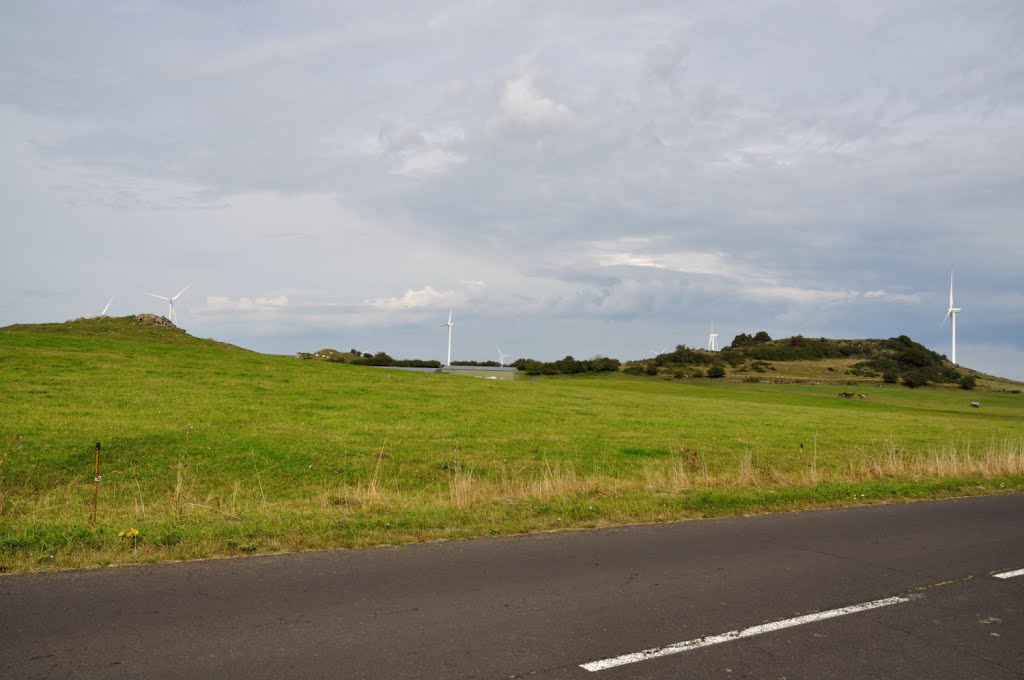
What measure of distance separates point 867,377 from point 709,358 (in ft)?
Result: 81.8

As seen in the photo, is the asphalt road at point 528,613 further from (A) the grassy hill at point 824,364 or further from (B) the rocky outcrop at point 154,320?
(A) the grassy hill at point 824,364

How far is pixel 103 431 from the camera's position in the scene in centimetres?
2133

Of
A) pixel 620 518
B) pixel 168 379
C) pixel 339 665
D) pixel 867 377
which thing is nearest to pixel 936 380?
pixel 867 377

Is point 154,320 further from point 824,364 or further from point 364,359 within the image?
point 824,364

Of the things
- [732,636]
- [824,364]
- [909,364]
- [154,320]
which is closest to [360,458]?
[732,636]

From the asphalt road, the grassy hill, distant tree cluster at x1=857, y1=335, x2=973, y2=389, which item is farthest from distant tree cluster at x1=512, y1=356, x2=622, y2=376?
the asphalt road

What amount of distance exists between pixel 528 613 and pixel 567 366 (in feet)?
328

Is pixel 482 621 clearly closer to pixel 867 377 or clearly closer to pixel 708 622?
pixel 708 622

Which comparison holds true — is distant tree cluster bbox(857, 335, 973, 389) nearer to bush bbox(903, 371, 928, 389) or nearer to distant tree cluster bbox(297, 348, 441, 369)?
bush bbox(903, 371, 928, 389)

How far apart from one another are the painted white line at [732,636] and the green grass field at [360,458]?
4641 mm

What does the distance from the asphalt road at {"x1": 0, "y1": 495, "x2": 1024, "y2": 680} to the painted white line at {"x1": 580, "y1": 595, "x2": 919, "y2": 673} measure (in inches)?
1.7

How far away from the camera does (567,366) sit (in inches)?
4208

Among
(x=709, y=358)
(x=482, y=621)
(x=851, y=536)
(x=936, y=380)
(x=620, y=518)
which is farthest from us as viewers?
(x=709, y=358)

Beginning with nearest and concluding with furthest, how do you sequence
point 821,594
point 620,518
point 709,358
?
point 821,594 < point 620,518 < point 709,358
